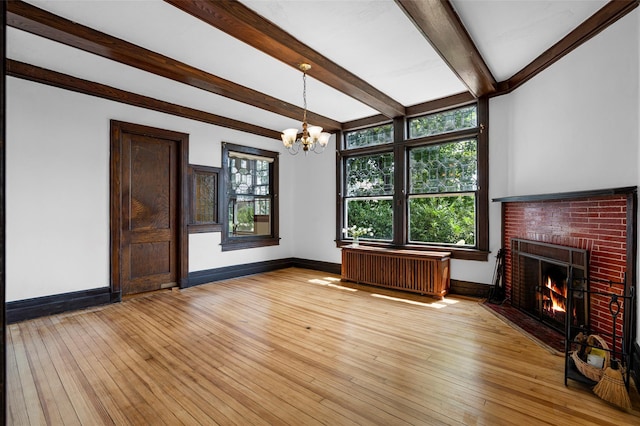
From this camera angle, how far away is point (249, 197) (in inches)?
245

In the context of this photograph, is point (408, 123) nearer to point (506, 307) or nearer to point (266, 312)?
point (506, 307)

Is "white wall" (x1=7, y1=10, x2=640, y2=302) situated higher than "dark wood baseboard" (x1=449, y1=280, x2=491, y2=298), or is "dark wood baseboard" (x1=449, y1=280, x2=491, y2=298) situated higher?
"white wall" (x1=7, y1=10, x2=640, y2=302)

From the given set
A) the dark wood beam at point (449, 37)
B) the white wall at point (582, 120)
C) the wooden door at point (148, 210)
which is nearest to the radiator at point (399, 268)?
the white wall at point (582, 120)

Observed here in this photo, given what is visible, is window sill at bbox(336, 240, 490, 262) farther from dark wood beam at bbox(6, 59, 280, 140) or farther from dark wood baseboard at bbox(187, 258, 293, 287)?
dark wood beam at bbox(6, 59, 280, 140)

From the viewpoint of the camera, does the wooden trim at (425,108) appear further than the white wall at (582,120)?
Yes

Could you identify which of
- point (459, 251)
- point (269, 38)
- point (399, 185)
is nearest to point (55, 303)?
point (269, 38)

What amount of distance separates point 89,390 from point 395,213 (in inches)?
178

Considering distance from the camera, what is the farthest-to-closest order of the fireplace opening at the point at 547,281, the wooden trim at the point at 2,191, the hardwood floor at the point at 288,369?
1. the fireplace opening at the point at 547,281
2. the hardwood floor at the point at 288,369
3. the wooden trim at the point at 2,191

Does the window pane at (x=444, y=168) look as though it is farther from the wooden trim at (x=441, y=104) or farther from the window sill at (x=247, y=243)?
the window sill at (x=247, y=243)

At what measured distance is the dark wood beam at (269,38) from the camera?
250cm

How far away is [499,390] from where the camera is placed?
2232 millimetres

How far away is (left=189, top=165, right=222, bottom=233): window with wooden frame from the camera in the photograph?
5.28m

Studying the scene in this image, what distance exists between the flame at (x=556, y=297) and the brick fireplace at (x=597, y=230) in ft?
1.22

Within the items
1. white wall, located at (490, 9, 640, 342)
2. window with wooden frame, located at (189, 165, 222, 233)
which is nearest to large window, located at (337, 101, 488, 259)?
white wall, located at (490, 9, 640, 342)
